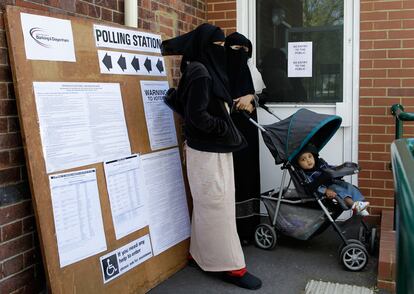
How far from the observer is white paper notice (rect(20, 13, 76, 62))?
9.36 ft

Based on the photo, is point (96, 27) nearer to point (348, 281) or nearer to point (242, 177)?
point (242, 177)

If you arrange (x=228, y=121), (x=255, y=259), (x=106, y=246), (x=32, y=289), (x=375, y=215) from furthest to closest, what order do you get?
(x=375, y=215) < (x=255, y=259) < (x=228, y=121) < (x=106, y=246) < (x=32, y=289)

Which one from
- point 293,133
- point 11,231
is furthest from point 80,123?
point 293,133

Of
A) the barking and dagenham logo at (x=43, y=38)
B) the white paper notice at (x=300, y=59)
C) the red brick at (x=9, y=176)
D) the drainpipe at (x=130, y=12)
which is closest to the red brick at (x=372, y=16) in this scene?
the white paper notice at (x=300, y=59)

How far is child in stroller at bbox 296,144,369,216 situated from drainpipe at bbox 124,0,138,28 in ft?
5.61

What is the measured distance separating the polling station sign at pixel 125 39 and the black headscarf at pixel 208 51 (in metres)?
0.30

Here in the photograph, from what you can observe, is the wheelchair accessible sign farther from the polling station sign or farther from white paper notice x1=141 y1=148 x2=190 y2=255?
the polling station sign

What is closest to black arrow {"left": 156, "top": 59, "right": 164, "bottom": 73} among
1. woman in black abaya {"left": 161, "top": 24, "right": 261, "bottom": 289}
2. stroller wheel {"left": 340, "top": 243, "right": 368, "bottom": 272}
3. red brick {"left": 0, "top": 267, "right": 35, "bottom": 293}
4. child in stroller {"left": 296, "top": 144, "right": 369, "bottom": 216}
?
woman in black abaya {"left": 161, "top": 24, "right": 261, "bottom": 289}

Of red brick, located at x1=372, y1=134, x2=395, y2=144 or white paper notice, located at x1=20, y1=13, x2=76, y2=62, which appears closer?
white paper notice, located at x1=20, y1=13, x2=76, y2=62

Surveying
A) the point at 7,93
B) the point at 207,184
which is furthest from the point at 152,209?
the point at 7,93

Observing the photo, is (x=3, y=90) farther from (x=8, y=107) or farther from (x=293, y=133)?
(x=293, y=133)

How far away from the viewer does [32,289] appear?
3.03m

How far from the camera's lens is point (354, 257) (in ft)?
13.1

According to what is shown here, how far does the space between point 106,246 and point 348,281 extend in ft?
6.18
